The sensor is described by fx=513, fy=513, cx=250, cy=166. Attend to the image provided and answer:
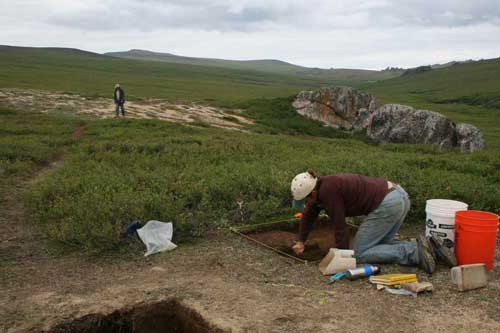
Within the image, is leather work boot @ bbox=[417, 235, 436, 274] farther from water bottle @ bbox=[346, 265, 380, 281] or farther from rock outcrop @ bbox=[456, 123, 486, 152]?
rock outcrop @ bbox=[456, 123, 486, 152]

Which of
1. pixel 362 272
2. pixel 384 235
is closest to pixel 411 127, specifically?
pixel 384 235

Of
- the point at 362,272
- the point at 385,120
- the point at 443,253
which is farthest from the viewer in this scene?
the point at 385,120

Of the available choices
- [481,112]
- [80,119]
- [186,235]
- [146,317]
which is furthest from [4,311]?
[481,112]

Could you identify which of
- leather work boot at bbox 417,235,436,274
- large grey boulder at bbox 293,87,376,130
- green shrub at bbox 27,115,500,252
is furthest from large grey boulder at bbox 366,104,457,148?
leather work boot at bbox 417,235,436,274

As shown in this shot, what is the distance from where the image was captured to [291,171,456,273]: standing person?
6.76 m

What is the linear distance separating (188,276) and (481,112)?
45.8 metres

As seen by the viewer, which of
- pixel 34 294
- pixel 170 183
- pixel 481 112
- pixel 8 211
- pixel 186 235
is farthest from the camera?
pixel 481 112

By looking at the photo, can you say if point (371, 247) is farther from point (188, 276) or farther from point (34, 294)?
point (34, 294)

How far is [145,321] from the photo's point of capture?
585 centimetres

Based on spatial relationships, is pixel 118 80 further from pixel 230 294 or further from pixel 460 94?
pixel 230 294

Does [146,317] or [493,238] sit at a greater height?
[493,238]

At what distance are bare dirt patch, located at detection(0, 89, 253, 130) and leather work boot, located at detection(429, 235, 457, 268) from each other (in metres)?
Result: 18.0

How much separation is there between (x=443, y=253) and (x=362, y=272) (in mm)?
1267

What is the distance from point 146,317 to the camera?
587 cm
